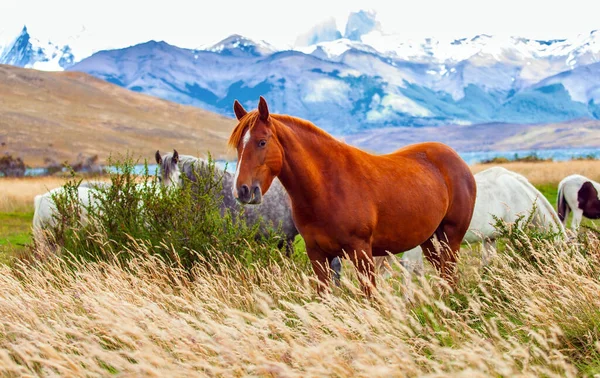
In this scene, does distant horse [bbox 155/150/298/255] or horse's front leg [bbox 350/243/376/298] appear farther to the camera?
distant horse [bbox 155/150/298/255]

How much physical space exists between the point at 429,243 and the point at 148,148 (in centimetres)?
13703

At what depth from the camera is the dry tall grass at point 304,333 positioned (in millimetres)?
3744

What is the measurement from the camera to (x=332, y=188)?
5.67m

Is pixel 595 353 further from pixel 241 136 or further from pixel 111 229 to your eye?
pixel 111 229

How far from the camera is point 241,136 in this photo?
5395 millimetres

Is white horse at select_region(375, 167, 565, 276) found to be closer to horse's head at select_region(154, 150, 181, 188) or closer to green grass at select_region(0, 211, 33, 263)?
horse's head at select_region(154, 150, 181, 188)

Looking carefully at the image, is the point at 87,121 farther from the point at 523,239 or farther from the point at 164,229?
the point at 523,239

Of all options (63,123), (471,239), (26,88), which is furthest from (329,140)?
(26,88)

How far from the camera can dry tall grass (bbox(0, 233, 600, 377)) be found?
147 inches

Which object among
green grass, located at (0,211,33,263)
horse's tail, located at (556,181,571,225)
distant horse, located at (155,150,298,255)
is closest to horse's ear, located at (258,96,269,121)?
distant horse, located at (155,150,298,255)

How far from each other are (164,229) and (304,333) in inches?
145

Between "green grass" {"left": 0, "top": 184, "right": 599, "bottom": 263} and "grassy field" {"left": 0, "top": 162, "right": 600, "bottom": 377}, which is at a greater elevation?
"grassy field" {"left": 0, "top": 162, "right": 600, "bottom": 377}

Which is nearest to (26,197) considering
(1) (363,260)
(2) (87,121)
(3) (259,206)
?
(3) (259,206)

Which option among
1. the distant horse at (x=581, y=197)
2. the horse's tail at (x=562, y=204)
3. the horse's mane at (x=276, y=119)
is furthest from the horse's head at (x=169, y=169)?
the horse's tail at (x=562, y=204)
